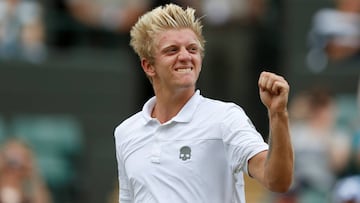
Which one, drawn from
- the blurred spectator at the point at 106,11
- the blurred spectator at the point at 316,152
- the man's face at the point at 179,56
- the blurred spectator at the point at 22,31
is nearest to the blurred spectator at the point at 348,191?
the blurred spectator at the point at 316,152

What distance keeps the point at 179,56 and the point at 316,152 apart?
22.5ft

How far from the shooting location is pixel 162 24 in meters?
5.19

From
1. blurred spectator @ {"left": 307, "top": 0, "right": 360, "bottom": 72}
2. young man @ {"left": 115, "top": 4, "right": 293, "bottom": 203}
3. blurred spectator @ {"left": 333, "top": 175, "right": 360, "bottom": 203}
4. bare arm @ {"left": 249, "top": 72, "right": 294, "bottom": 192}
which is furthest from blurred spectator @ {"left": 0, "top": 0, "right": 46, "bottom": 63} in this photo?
bare arm @ {"left": 249, "top": 72, "right": 294, "bottom": 192}

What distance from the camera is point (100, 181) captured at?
13.2 meters

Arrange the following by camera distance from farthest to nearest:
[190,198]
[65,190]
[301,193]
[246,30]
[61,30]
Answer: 1. [246,30]
2. [61,30]
3. [65,190]
4. [301,193]
5. [190,198]

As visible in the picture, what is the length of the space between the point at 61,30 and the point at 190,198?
8.78 m

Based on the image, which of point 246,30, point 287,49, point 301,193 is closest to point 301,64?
point 287,49

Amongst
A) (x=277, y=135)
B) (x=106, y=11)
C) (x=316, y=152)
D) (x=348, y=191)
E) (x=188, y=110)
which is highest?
(x=106, y=11)

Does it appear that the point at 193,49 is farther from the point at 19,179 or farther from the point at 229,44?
the point at 229,44

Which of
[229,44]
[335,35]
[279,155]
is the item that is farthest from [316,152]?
[279,155]

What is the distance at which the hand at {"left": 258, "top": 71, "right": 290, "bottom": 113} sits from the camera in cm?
457

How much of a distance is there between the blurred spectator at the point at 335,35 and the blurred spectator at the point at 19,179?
3926 millimetres

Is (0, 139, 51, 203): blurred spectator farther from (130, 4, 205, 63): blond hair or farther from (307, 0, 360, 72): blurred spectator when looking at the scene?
(130, 4, 205, 63): blond hair

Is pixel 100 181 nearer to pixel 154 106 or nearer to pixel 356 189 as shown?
pixel 356 189
